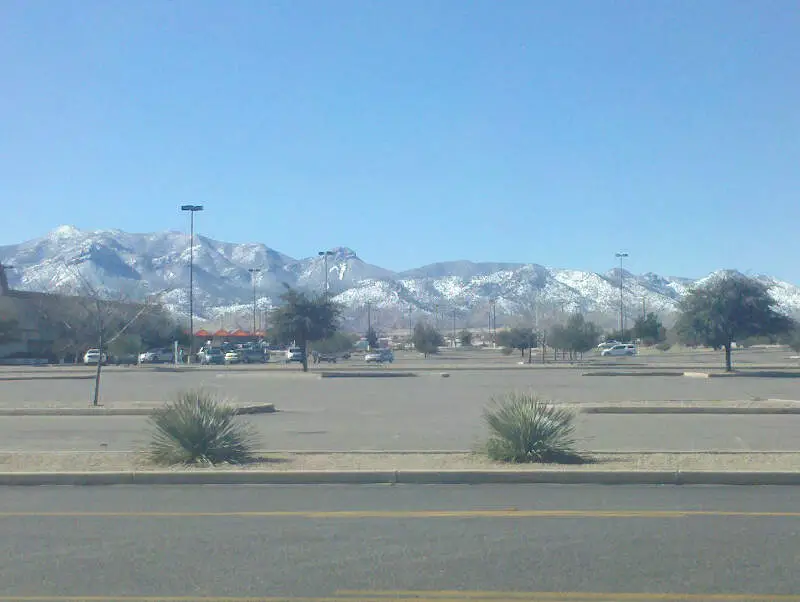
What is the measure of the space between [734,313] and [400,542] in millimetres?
43881

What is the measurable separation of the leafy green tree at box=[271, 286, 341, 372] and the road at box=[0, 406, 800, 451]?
29.7 metres

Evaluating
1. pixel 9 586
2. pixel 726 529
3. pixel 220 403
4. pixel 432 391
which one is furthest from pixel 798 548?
pixel 432 391

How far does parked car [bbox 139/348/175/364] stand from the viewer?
79.9 metres

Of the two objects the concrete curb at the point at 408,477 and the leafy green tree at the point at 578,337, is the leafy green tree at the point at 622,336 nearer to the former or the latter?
the leafy green tree at the point at 578,337

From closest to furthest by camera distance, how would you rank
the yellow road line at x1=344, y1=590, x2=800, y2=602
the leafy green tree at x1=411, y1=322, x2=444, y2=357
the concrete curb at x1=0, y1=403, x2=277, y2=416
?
1. the yellow road line at x1=344, y1=590, x2=800, y2=602
2. the concrete curb at x1=0, y1=403, x2=277, y2=416
3. the leafy green tree at x1=411, y1=322, x2=444, y2=357

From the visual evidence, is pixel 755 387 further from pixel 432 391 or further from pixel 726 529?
pixel 726 529

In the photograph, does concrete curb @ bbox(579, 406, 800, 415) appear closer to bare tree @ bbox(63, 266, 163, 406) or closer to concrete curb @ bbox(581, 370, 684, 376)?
bare tree @ bbox(63, 266, 163, 406)

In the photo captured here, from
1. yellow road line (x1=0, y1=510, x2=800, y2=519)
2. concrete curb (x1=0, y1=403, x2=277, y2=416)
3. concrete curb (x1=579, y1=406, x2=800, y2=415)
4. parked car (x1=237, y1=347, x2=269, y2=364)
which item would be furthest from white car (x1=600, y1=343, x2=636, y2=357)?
yellow road line (x1=0, y1=510, x2=800, y2=519)

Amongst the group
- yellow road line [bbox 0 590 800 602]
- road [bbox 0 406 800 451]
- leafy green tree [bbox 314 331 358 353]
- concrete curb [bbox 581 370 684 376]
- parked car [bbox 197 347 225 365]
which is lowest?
yellow road line [bbox 0 590 800 602]

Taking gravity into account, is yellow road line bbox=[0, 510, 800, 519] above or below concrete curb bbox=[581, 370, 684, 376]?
below

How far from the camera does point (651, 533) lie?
1002 cm

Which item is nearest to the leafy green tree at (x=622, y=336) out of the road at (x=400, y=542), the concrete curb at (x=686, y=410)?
the concrete curb at (x=686, y=410)

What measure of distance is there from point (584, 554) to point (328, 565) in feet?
7.70

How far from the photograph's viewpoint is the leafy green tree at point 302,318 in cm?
5616
